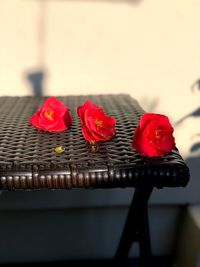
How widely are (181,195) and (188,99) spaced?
41cm

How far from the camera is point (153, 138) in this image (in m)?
0.76

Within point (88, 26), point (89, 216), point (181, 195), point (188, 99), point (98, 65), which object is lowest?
point (89, 216)

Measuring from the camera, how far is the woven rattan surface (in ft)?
2.34

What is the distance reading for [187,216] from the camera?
154cm

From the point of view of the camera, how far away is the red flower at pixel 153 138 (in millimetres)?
752

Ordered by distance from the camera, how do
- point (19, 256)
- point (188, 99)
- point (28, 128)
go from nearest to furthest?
point (28, 128), point (188, 99), point (19, 256)

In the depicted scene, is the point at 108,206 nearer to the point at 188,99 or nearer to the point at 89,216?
the point at 89,216

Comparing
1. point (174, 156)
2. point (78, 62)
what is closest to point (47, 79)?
point (78, 62)

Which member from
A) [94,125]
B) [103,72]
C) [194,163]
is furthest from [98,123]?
[194,163]

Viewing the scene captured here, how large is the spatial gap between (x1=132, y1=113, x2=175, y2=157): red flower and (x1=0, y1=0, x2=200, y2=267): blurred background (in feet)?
1.90

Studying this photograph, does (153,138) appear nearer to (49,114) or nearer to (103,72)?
(49,114)

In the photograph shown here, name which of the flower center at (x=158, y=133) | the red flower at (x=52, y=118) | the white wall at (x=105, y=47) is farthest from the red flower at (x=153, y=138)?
the white wall at (x=105, y=47)

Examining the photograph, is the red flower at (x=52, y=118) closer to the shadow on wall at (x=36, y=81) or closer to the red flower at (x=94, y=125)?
the red flower at (x=94, y=125)

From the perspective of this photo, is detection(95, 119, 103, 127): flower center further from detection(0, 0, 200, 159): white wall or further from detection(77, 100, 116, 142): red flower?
detection(0, 0, 200, 159): white wall
